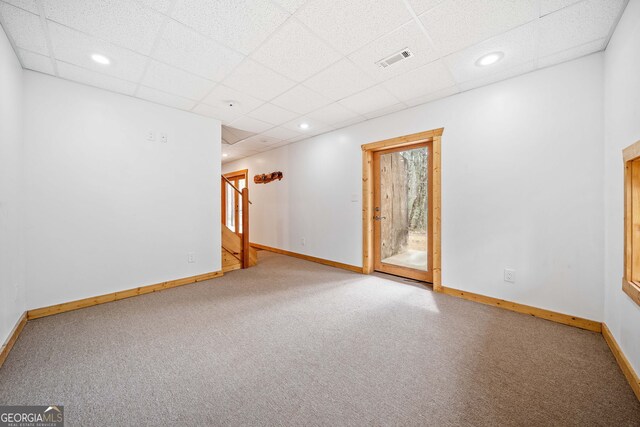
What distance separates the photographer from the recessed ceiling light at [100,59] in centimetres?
222

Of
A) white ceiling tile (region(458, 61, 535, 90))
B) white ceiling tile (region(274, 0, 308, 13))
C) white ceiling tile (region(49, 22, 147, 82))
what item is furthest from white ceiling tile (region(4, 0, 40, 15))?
white ceiling tile (region(458, 61, 535, 90))

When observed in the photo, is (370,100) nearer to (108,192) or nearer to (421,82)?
(421,82)

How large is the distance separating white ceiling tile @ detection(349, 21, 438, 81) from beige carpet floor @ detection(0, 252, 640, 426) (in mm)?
2551

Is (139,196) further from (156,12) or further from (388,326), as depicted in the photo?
(388,326)

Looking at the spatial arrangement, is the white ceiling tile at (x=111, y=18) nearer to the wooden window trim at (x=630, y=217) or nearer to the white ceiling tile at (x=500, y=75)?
the white ceiling tile at (x=500, y=75)

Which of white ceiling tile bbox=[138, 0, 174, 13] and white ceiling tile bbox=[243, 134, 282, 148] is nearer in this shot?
white ceiling tile bbox=[138, 0, 174, 13]

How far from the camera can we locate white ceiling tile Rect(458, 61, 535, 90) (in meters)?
2.42

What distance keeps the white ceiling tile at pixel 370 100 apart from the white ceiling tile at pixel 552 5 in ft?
4.70

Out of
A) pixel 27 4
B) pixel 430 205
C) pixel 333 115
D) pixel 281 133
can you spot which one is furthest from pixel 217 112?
pixel 430 205

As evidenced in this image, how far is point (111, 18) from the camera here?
5.85ft

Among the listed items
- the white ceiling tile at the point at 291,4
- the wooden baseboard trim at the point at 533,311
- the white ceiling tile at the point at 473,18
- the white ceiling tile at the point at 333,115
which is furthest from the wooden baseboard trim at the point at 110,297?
the white ceiling tile at the point at 473,18

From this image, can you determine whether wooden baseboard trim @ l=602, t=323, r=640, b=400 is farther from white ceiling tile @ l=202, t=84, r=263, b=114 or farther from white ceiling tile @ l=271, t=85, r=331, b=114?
white ceiling tile @ l=202, t=84, r=263, b=114

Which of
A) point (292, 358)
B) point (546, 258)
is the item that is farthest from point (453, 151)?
point (292, 358)

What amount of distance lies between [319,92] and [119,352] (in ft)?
10.6
